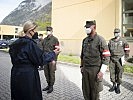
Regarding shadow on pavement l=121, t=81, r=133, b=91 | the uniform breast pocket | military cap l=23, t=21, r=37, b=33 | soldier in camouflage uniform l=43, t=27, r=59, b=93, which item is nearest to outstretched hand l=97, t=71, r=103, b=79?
the uniform breast pocket

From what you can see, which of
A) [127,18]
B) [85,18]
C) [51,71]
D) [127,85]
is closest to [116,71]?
[127,85]

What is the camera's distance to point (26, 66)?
15.0 ft

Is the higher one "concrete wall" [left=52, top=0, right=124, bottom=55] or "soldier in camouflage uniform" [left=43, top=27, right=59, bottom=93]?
"concrete wall" [left=52, top=0, right=124, bottom=55]

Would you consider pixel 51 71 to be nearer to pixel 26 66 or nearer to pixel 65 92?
pixel 65 92

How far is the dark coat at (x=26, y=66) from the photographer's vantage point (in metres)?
4.52

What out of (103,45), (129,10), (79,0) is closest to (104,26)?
(129,10)

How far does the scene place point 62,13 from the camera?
26219mm

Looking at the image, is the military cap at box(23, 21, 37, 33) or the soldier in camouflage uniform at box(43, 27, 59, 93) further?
the soldier in camouflage uniform at box(43, 27, 59, 93)

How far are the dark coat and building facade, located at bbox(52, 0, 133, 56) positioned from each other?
14.6m

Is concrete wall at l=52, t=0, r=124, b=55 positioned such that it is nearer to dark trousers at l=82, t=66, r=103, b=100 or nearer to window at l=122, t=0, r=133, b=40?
window at l=122, t=0, r=133, b=40

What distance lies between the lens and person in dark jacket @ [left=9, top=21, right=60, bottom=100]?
4.53 meters

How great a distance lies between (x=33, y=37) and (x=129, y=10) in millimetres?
15613

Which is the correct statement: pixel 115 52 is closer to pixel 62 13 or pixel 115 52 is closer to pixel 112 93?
pixel 112 93

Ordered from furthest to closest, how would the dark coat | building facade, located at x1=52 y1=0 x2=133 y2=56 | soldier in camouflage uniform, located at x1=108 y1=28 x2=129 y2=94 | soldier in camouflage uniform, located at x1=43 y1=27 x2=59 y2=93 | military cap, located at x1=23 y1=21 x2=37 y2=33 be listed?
1. building facade, located at x1=52 y1=0 x2=133 y2=56
2. soldier in camouflage uniform, located at x1=108 y1=28 x2=129 y2=94
3. soldier in camouflage uniform, located at x1=43 y1=27 x2=59 y2=93
4. military cap, located at x1=23 y1=21 x2=37 y2=33
5. the dark coat
